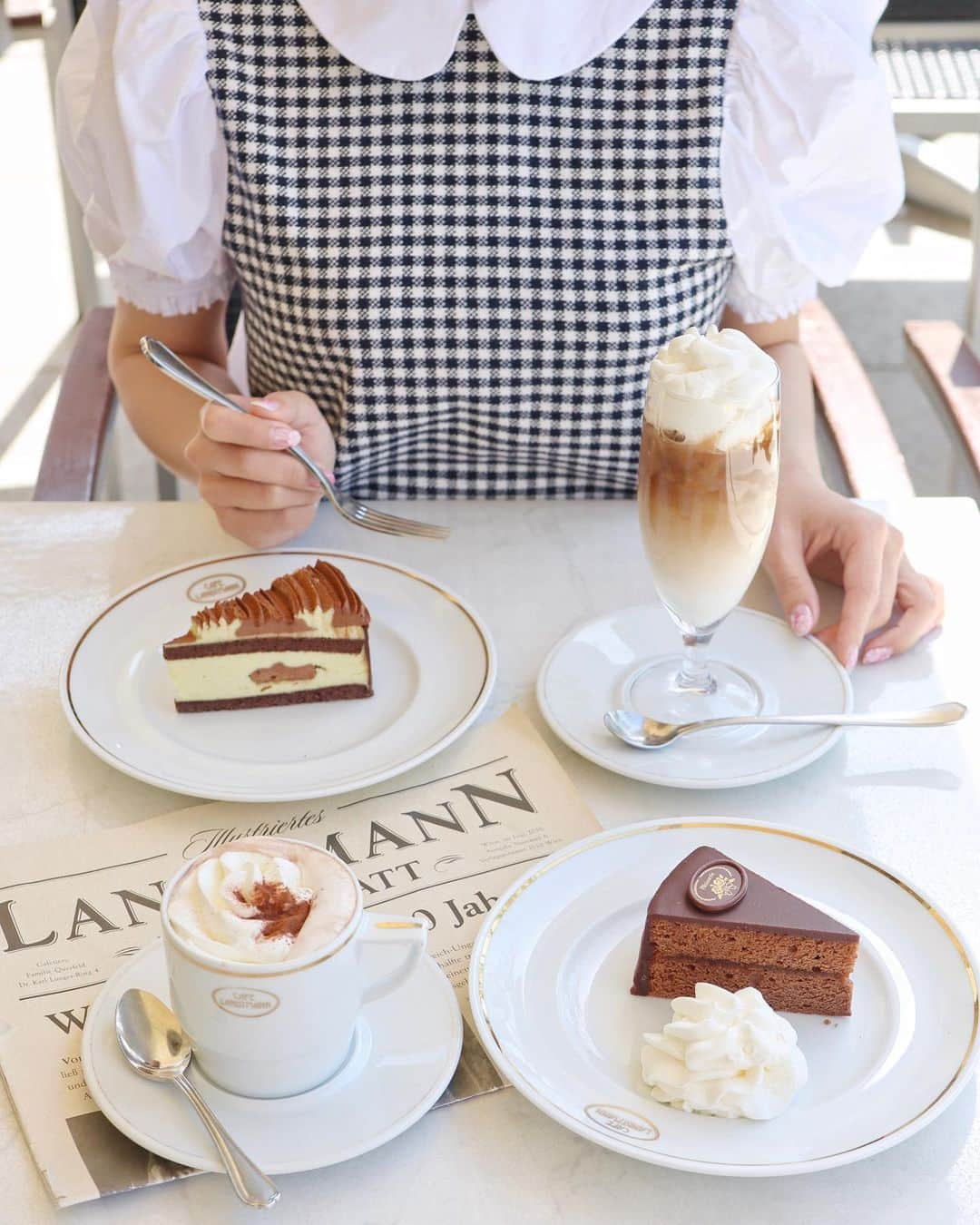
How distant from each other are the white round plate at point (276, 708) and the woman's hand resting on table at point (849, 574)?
0.26 metres

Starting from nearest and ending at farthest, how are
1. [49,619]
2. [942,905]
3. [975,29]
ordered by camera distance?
[942,905] → [49,619] → [975,29]

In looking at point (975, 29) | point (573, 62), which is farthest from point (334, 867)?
point (975, 29)

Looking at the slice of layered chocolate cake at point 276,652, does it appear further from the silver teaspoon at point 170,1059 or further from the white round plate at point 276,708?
the silver teaspoon at point 170,1059

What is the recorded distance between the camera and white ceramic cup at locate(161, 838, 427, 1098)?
60cm

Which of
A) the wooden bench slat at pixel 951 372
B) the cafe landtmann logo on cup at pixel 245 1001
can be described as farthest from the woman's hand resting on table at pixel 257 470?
the wooden bench slat at pixel 951 372

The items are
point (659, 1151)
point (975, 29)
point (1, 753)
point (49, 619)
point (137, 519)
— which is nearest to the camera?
point (659, 1151)

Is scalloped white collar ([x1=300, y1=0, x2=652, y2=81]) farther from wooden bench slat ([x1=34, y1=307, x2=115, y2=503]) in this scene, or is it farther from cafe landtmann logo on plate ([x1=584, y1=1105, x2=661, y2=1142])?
cafe landtmann logo on plate ([x1=584, y1=1105, x2=661, y2=1142])

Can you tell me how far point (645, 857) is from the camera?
80cm

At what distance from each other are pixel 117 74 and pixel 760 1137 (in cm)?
100

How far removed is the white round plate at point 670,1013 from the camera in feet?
2.06

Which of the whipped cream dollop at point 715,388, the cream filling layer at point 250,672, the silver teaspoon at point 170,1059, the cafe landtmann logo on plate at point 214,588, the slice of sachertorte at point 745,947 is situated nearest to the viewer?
the silver teaspoon at point 170,1059

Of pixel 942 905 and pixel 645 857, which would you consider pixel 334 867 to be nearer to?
pixel 645 857

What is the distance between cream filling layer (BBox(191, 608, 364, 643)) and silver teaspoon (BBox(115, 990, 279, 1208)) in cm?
34

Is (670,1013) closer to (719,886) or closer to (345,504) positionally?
(719,886)
